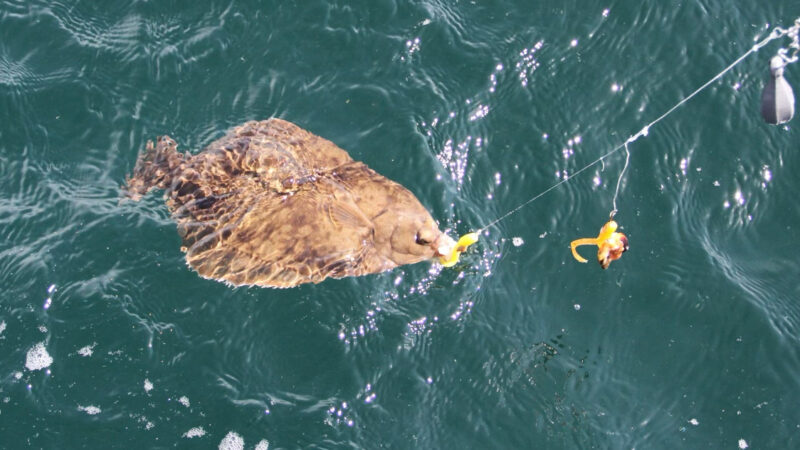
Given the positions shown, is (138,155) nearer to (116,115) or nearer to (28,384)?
(116,115)

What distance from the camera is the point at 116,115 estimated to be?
27.3 ft

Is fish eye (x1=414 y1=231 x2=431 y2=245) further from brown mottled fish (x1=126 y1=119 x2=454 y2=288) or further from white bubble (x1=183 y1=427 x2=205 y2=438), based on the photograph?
white bubble (x1=183 y1=427 x2=205 y2=438)

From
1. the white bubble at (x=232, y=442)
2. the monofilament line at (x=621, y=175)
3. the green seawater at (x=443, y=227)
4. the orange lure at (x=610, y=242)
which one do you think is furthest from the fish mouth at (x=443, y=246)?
the white bubble at (x=232, y=442)

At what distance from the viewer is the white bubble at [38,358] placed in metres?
7.11

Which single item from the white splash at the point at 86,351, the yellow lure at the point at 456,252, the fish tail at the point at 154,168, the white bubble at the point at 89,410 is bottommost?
the white bubble at the point at 89,410

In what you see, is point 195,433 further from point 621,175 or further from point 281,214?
point 621,175

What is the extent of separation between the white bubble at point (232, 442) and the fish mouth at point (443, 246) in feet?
8.51

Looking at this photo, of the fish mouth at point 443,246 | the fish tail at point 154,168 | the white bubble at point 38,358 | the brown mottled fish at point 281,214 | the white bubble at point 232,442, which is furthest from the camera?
the fish tail at point 154,168

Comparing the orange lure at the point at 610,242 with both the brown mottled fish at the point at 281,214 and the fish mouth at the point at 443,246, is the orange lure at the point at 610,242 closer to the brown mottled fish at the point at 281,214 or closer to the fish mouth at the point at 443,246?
the fish mouth at the point at 443,246

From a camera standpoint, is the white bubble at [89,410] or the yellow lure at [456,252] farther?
the yellow lure at [456,252]

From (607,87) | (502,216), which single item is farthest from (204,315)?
(607,87)

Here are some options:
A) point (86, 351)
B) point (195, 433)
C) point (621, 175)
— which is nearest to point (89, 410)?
point (86, 351)

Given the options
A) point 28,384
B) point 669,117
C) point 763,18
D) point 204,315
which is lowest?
point 28,384

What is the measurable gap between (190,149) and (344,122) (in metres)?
1.77
